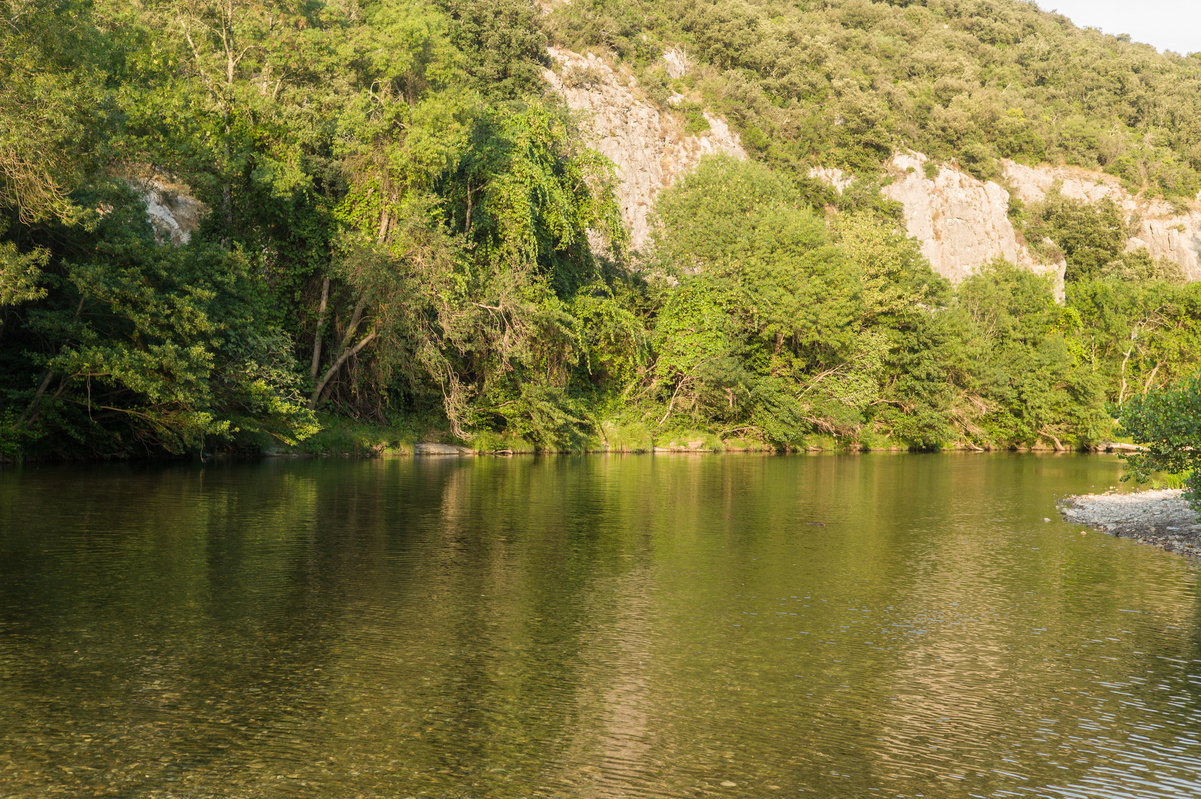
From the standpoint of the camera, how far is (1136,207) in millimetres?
106688

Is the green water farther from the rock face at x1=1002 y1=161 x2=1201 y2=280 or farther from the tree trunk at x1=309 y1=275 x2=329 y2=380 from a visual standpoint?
the rock face at x1=1002 y1=161 x2=1201 y2=280

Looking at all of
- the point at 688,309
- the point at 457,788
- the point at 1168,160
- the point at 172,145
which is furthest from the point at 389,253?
the point at 1168,160

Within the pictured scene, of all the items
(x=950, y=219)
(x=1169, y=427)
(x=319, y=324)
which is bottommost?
(x=1169, y=427)

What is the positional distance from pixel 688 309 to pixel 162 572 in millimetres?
43082

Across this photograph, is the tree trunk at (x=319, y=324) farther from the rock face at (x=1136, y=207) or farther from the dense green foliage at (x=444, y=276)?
the rock face at (x=1136, y=207)

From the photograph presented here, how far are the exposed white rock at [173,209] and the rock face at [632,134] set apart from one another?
38.1 meters

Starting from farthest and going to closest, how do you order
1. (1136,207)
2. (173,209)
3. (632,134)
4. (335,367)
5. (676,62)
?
(1136,207) < (676,62) < (632,134) < (173,209) < (335,367)

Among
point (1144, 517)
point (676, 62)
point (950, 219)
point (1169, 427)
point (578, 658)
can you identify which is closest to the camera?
point (578, 658)

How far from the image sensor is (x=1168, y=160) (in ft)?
358

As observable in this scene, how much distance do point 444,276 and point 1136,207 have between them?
303 feet

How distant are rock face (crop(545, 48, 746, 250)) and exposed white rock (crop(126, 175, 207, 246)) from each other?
3805 centimetres

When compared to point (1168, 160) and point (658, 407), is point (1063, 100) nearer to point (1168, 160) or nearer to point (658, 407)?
point (1168, 160)

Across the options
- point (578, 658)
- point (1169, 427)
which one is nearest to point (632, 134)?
point (1169, 427)

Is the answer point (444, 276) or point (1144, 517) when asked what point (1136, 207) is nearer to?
point (444, 276)
